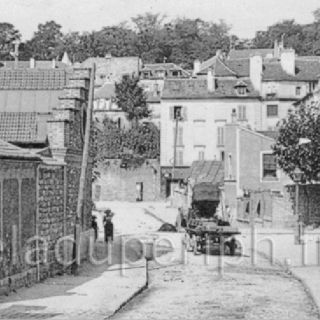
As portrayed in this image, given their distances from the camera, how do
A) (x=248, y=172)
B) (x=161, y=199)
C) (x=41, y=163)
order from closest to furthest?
(x=41, y=163) < (x=248, y=172) < (x=161, y=199)

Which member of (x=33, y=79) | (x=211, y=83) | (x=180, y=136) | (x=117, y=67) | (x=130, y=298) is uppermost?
(x=117, y=67)

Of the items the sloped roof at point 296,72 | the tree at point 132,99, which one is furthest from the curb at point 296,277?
the tree at point 132,99

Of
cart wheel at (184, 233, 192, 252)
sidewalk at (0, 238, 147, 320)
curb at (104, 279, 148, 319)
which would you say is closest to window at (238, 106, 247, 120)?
cart wheel at (184, 233, 192, 252)

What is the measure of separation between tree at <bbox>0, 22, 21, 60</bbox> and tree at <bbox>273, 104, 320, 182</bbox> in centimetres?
8344

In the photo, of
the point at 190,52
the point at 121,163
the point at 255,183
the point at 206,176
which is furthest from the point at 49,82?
the point at 190,52

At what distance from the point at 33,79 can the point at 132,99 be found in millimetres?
51173

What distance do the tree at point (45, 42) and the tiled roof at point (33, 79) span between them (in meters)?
100

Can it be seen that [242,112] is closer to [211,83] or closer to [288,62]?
[211,83]

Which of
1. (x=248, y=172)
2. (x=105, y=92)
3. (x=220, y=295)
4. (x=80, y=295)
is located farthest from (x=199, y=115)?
(x=80, y=295)

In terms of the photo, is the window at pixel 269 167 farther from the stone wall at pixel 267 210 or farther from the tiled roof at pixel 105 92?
the tiled roof at pixel 105 92

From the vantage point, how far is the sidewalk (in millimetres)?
16125

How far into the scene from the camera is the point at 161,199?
240ft

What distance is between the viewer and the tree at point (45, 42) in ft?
429

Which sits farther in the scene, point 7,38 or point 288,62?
point 7,38
